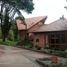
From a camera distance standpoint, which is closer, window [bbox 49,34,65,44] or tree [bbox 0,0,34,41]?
window [bbox 49,34,65,44]

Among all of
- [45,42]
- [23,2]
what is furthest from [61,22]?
[23,2]

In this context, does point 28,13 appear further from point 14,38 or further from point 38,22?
point 14,38

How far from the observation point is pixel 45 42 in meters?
36.9

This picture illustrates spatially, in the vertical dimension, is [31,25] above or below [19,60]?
above

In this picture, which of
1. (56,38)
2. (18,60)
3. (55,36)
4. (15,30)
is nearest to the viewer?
(18,60)

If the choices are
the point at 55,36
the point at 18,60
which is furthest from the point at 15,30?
the point at 18,60

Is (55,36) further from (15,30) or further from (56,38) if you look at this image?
(15,30)

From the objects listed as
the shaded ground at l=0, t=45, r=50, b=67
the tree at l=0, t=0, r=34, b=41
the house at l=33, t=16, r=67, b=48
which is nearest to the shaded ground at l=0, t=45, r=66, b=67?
the shaded ground at l=0, t=45, r=50, b=67

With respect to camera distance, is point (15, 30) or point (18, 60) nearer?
point (18, 60)

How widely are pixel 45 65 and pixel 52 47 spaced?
17844 mm

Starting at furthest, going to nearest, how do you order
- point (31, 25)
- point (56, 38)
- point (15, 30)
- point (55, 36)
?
point (15, 30) < point (31, 25) < point (55, 36) < point (56, 38)

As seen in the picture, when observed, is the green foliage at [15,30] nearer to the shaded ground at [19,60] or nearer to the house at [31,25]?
the house at [31,25]

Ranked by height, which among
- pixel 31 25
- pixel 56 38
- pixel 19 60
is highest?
pixel 31 25

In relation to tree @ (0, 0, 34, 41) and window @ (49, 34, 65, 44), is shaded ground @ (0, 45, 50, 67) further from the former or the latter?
tree @ (0, 0, 34, 41)
